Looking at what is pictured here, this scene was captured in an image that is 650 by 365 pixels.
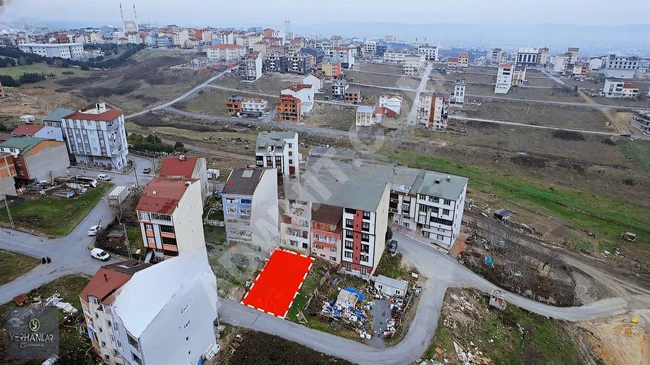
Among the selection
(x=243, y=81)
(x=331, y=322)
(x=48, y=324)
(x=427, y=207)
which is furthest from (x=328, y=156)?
(x=243, y=81)

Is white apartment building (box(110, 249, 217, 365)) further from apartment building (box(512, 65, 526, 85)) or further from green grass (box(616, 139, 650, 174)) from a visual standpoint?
apartment building (box(512, 65, 526, 85))

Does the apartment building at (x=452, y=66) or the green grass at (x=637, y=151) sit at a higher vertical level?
the apartment building at (x=452, y=66)

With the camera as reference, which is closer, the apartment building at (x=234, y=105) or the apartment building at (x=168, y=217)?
the apartment building at (x=168, y=217)

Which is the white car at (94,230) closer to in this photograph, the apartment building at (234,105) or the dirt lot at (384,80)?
the apartment building at (234,105)

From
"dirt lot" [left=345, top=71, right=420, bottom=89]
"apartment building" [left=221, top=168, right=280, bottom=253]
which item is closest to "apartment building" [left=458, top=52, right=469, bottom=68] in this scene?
"dirt lot" [left=345, top=71, right=420, bottom=89]

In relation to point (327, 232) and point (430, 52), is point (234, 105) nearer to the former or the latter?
point (327, 232)

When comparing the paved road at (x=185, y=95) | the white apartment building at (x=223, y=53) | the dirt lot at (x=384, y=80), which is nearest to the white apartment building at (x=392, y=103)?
the dirt lot at (x=384, y=80)

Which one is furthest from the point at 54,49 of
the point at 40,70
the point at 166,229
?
the point at 166,229
